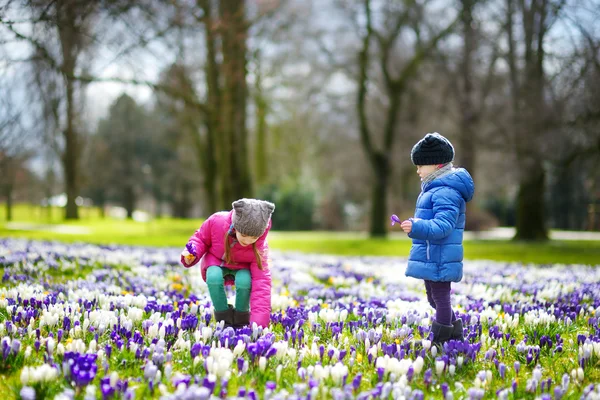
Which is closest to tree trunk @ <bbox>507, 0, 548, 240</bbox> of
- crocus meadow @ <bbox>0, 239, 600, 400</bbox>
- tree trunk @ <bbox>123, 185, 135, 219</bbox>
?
crocus meadow @ <bbox>0, 239, 600, 400</bbox>

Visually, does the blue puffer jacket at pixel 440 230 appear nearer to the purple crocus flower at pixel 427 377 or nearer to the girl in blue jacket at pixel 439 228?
the girl in blue jacket at pixel 439 228

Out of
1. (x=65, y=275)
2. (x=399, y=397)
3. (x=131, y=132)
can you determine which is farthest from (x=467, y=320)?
(x=131, y=132)

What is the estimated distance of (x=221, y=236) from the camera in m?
4.86

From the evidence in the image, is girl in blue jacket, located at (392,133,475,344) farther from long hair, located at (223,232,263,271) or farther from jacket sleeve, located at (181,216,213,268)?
jacket sleeve, located at (181,216,213,268)

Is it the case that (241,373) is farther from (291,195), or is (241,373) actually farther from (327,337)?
(291,195)

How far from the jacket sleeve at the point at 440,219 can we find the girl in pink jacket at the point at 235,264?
4.24ft

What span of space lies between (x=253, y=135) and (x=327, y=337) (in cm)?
4417

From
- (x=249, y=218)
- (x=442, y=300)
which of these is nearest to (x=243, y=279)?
(x=249, y=218)

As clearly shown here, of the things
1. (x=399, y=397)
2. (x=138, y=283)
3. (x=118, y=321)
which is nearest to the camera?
(x=399, y=397)

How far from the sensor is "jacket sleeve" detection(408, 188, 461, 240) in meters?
4.06

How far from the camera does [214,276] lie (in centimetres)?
477

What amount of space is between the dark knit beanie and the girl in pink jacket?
4.35 feet

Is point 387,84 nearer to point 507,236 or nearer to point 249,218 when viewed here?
point 507,236

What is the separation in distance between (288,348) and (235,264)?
3.43ft
